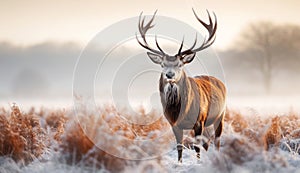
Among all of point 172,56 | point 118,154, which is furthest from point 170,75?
point 118,154

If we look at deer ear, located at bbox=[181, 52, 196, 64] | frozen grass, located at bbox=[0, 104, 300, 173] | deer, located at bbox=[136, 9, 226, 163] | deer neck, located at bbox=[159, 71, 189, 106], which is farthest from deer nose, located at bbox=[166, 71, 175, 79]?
frozen grass, located at bbox=[0, 104, 300, 173]

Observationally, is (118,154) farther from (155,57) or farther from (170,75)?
(155,57)

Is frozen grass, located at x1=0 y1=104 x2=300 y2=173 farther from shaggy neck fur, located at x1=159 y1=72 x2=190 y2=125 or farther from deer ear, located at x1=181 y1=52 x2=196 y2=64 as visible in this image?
deer ear, located at x1=181 y1=52 x2=196 y2=64

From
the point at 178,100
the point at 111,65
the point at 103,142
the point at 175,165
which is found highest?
the point at 111,65

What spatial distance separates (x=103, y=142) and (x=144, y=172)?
655 mm

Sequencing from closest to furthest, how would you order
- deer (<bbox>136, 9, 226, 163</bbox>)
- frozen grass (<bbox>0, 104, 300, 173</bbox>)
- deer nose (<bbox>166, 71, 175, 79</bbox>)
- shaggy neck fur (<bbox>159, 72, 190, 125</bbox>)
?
frozen grass (<bbox>0, 104, 300, 173</bbox>), deer nose (<bbox>166, 71, 175, 79</bbox>), deer (<bbox>136, 9, 226, 163</bbox>), shaggy neck fur (<bbox>159, 72, 190, 125</bbox>)

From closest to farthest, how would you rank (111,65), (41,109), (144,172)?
1. (144,172)
2. (111,65)
3. (41,109)

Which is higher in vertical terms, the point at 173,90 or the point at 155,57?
the point at 155,57

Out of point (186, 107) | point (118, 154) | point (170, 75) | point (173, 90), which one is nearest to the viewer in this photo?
point (118, 154)

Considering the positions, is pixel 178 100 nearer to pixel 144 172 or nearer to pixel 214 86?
pixel 214 86

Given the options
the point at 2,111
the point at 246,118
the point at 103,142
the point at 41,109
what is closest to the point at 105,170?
the point at 103,142

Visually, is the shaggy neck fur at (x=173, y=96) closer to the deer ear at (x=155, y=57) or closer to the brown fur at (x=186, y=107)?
the brown fur at (x=186, y=107)

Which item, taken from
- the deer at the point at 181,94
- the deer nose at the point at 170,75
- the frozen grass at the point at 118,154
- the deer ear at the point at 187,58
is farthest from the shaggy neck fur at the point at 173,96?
the frozen grass at the point at 118,154

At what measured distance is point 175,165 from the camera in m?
6.77
